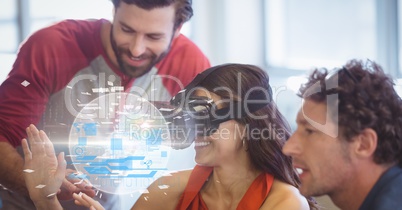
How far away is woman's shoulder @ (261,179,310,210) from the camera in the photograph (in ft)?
6.71

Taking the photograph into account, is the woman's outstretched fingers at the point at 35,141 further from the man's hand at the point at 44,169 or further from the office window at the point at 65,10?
the office window at the point at 65,10

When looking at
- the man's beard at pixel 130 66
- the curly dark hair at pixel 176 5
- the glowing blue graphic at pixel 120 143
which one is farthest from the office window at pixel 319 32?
the glowing blue graphic at pixel 120 143

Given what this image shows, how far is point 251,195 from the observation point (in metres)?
2.10

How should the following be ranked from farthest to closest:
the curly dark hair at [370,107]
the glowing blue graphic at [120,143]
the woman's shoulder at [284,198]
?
1. the glowing blue graphic at [120,143]
2. the woman's shoulder at [284,198]
3. the curly dark hair at [370,107]

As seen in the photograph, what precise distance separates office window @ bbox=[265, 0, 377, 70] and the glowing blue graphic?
52 centimetres

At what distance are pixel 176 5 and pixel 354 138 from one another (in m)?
0.80

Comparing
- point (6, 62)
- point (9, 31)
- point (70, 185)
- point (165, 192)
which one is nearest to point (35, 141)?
A: point (70, 185)

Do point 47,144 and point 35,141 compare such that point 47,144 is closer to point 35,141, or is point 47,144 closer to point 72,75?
point 35,141

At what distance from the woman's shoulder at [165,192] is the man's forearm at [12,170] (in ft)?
1.41

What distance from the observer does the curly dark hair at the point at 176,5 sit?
2.10m

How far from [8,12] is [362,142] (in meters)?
1.34

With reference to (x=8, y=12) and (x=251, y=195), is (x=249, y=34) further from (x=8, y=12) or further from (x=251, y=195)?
(x=8, y=12)

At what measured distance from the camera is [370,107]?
5.93 feet

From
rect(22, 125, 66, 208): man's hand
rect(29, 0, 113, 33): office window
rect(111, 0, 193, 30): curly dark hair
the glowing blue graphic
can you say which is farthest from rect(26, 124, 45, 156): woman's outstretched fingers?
rect(111, 0, 193, 30): curly dark hair
